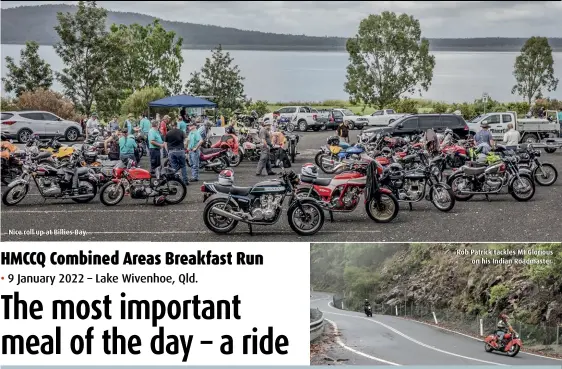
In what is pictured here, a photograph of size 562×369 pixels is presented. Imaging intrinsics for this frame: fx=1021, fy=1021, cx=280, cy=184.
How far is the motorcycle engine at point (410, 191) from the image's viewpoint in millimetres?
14945

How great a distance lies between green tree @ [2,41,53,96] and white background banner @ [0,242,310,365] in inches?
366

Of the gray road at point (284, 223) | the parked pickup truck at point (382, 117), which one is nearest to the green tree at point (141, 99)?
the gray road at point (284, 223)

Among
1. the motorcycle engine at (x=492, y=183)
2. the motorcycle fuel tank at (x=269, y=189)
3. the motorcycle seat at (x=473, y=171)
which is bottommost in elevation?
the motorcycle engine at (x=492, y=183)

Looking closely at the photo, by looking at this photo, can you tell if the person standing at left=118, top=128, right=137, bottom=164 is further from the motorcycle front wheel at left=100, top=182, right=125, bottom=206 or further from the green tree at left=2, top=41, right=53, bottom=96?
the green tree at left=2, top=41, right=53, bottom=96

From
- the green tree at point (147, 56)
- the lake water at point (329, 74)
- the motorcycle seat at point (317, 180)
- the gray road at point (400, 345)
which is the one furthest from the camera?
the green tree at point (147, 56)

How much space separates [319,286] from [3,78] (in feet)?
51.1

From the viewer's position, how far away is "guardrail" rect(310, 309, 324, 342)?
12594 mm

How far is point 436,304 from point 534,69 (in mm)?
5181

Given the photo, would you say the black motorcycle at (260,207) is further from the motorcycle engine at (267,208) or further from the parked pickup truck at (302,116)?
the parked pickup truck at (302,116)

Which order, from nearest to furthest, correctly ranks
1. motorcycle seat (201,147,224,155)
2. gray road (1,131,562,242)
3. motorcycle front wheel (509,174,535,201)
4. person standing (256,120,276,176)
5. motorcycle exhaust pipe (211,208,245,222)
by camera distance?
motorcycle exhaust pipe (211,208,245,222) < gray road (1,131,562,242) < motorcycle front wheel (509,174,535,201) < person standing (256,120,276,176) < motorcycle seat (201,147,224,155)

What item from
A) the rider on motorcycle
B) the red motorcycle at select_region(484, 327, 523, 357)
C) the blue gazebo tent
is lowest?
the red motorcycle at select_region(484, 327, 523, 357)

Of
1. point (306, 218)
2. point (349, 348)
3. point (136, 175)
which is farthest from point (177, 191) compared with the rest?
point (349, 348)

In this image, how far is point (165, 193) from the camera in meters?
15.5

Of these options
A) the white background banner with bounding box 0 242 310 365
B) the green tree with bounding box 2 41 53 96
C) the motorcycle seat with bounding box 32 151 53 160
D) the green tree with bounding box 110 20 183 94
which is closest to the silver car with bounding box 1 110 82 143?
the green tree with bounding box 2 41 53 96
